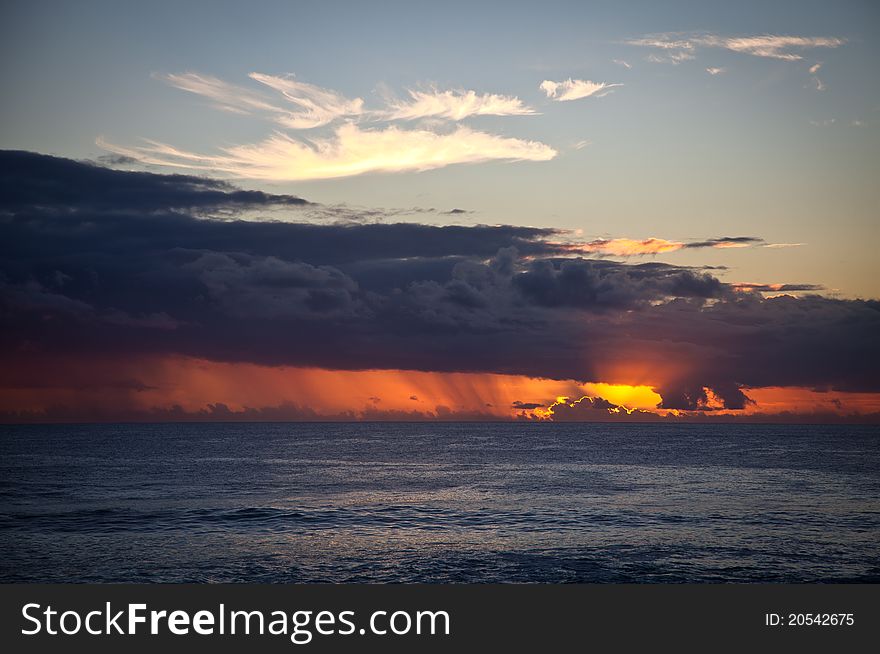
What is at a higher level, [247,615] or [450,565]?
[247,615]

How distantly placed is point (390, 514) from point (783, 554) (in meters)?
27.1

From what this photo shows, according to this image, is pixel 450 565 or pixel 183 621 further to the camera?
pixel 450 565

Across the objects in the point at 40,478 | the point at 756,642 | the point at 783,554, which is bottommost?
the point at 40,478

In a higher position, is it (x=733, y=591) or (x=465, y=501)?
(x=733, y=591)

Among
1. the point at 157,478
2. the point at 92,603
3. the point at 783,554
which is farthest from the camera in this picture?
the point at 157,478

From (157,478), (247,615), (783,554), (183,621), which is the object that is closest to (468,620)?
(247,615)

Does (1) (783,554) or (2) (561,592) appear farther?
(1) (783,554)

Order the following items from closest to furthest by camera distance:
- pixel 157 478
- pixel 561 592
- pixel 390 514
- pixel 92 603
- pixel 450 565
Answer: pixel 92 603 < pixel 561 592 < pixel 450 565 < pixel 390 514 < pixel 157 478

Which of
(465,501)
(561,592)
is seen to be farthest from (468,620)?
(465,501)

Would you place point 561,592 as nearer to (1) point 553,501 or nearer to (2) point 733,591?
(2) point 733,591

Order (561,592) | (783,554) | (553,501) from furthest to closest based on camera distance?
(553,501) < (783,554) < (561,592)

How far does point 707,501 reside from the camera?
205 feet

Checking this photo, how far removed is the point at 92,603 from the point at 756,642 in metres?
20.9

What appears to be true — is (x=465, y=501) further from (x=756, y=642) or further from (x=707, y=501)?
(x=756, y=642)
